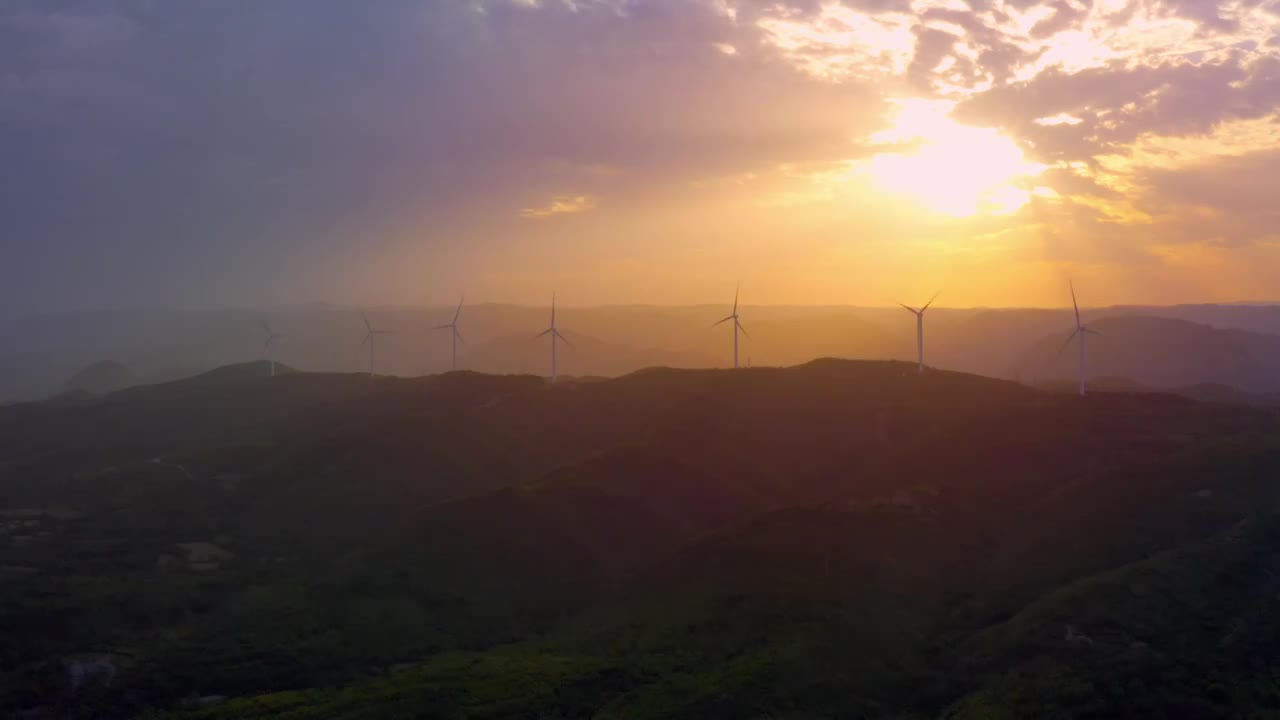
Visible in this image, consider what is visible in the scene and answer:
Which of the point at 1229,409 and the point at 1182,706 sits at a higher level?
the point at 1229,409

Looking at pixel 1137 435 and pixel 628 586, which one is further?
pixel 1137 435

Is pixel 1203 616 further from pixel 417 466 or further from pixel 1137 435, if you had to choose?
pixel 417 466

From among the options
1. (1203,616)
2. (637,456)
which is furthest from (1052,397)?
(1203,616)

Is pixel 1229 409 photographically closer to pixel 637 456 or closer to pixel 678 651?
pixel 637 456

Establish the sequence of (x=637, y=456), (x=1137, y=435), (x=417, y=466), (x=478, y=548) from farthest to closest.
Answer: (x=417, y=466) < (x=637, y=456) < (x=1137, y=435) < (x=478, y=548)

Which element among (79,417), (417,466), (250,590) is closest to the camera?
(250,590)

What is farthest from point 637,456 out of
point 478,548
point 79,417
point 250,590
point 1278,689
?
point 79,417
